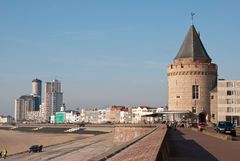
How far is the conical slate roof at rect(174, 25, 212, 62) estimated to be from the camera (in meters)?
83.6

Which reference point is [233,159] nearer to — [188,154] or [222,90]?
[188,154]

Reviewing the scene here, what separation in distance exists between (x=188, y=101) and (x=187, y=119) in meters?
3.80

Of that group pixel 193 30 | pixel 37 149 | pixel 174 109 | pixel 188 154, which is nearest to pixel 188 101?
pixel 174 109

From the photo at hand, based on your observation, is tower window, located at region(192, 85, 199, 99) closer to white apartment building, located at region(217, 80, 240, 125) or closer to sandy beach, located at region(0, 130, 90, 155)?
white apartment building, located at region(217, 80, 240, 125)

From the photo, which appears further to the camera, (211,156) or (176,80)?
(176,80)

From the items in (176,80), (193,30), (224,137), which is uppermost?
(193,30)

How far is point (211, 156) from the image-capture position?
20000mm

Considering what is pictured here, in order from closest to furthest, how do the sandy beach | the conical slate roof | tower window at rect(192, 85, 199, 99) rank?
1. tower window at rect(192, 85, 199, 99)
2. the conical slate roof
3. the sandy beach

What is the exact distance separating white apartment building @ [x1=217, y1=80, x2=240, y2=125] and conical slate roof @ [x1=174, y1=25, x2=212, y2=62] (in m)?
5.76

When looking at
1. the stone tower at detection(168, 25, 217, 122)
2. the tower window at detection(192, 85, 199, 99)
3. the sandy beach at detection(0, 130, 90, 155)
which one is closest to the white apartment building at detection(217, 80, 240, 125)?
the stone tower at detection(168, 25, 217, 122)

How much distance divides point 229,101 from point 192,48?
11738 mm

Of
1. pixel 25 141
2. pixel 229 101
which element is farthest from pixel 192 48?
pixel 25 141

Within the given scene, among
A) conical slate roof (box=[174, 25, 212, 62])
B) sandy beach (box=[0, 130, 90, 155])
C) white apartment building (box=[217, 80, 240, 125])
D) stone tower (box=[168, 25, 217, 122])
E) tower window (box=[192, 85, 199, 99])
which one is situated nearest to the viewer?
stone tower (box=[168, 25, 217, 122])

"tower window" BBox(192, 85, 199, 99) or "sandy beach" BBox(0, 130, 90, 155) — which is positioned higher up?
"tower window" BBox(192, 85, 199, 99)
